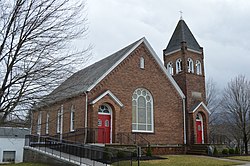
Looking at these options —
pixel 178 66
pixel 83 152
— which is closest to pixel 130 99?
pixel 83 152

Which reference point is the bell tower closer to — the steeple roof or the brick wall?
the steeple roof

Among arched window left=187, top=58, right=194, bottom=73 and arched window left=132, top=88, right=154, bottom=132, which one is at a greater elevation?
arched window left=187, top=58, right=194, bottom=73

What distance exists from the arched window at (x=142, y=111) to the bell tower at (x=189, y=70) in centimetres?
408

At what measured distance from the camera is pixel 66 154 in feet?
63.6

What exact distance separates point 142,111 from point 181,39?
8977mm

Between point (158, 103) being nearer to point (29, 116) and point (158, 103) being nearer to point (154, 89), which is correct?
point (154, 89)

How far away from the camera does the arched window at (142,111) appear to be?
23.6 metres

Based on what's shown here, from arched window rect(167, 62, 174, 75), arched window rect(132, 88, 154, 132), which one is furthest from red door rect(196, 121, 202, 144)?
arched window rect(167, 62, 174, 75)

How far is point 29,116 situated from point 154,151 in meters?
13.6

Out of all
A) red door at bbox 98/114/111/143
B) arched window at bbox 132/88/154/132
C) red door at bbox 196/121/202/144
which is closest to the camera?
red door at bbox 98/114/111/143

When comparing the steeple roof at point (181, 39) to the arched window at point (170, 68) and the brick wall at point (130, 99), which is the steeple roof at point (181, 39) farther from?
the brick wall at point (130, 99)

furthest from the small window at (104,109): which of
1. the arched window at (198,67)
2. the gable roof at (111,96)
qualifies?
the arched window at (198,67)

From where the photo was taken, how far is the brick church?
2155 centimetres

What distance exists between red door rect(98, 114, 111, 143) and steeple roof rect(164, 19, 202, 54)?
11302 mm
